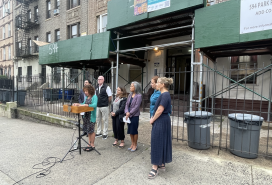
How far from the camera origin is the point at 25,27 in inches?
748

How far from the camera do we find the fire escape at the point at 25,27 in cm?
1861

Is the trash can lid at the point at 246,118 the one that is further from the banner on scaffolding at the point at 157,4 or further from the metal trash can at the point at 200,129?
the banner on scaffolding at the point at 157,4

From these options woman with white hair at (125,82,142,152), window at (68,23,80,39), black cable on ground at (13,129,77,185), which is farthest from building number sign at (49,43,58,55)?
woman with white hair at (125,82,142,152)

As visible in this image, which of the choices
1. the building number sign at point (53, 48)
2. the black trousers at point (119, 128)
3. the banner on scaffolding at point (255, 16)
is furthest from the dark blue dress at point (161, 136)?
the building number sign at point (53, 48)

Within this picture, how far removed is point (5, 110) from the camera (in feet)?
31.5

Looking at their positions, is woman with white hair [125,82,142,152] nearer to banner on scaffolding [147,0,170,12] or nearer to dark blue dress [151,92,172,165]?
dark blue dress [151,92,172,165]

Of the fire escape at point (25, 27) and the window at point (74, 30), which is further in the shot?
the fire escape at point (25, 27)

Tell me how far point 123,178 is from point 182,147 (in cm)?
188

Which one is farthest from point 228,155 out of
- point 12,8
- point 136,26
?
point 12,8

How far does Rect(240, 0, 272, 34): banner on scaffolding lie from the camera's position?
4.52 meters

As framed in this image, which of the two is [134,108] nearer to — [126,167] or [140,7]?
[126,167]

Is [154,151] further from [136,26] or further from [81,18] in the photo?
[81,18]

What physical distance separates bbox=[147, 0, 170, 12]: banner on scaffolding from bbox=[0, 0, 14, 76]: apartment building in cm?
2432

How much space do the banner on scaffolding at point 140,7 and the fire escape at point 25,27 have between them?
53.3 feet
